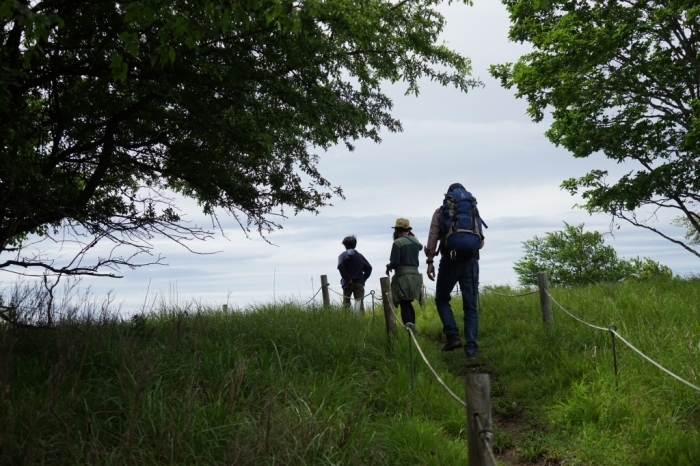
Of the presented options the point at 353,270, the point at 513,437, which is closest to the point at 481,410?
the point at 513,437

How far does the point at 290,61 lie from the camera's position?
323 inches

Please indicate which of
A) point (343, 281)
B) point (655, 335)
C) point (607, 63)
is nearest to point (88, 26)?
point (343, 281)

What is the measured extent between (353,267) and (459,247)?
5503 millimetres

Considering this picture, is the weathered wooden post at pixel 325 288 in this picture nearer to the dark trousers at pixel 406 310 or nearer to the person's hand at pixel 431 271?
the dark trousers at pixel 406 310

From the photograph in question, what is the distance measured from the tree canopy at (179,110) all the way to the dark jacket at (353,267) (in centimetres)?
346

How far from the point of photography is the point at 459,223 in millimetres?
8336

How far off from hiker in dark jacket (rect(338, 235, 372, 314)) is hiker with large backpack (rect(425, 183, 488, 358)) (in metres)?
4.79

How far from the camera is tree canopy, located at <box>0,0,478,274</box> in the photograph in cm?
758

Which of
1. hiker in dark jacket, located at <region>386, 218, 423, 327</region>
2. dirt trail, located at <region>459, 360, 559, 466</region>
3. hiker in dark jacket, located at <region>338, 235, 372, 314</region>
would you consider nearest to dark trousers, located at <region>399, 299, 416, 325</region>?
hiker in dark jacket, located at <region>386, 218, 423, 327</region>

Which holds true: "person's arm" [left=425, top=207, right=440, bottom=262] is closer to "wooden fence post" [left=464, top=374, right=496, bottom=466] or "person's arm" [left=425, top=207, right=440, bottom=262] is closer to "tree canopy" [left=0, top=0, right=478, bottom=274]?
"tree canopy" [left=0, top=0, right=478, bottom=274]

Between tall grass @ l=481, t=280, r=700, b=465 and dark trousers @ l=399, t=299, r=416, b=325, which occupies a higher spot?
dark trousers @ l=399, t=299, r=416, b=325

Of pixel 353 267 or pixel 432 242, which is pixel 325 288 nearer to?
pixel 353 267

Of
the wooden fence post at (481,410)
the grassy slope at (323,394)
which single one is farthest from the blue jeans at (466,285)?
the wooden fence post at (481,410)

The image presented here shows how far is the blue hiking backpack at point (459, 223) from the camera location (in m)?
8.29
